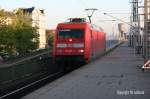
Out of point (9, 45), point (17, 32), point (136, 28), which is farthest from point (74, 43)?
point (17, 32)

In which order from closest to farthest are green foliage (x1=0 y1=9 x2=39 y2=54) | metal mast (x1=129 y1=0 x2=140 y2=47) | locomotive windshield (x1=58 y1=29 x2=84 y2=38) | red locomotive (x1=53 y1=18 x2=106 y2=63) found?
red locomotive (x1=53 y1=18 x2=106 y2=63), locomotive windshield (x1=58 y1=29 x2=84 y2=38), metal mast (x1=129 y1=0 x2=140 y2=47), green foliage (x1=0 y1=9 x2=39 y2=54)

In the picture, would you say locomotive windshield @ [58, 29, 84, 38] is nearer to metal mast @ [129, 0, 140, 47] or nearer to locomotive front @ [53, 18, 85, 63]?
locomotive front @ [53, 18, 85, 63]

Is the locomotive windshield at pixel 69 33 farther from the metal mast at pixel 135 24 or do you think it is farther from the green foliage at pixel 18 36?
the green foliage at pixel 18 36

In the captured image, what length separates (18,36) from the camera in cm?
8975

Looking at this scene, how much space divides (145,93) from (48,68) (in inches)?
802

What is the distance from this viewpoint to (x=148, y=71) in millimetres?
28312

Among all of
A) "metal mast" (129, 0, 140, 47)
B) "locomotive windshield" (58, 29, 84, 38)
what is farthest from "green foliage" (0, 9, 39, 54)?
"locomotive windshield" (58, 29, 84, 38)

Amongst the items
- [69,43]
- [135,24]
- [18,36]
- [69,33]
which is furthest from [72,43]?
[18,36]

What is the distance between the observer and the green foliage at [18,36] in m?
80.2

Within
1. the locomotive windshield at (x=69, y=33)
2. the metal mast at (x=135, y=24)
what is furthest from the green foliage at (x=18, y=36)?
the locomotive windshield at (x=69, y=33)

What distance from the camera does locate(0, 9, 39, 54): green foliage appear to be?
263 feet

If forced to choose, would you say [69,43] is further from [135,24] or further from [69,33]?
[135,24]

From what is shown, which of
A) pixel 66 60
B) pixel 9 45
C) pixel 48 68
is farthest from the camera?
pixel 9 45

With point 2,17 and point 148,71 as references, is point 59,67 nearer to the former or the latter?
point 148,71
